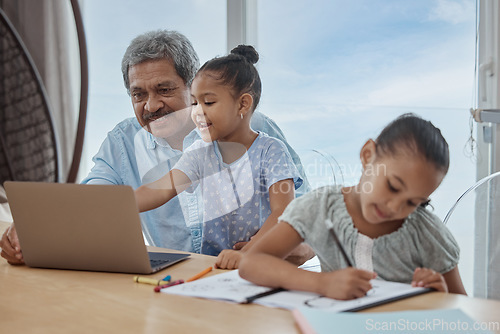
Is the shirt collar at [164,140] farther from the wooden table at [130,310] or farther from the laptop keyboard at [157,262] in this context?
the wooden table at [130,310]

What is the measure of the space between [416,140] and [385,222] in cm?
16

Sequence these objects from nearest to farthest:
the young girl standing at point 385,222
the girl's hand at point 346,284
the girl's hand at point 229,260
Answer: the girl's hand at point 346,284
the young girl standing at point 385,222
the girl's hand at point 229,260

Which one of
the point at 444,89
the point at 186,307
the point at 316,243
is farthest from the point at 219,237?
the point at 444,89

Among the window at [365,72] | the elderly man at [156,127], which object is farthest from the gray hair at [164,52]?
the window at [365,72]

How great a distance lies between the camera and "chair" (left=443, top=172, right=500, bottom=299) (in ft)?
4.48

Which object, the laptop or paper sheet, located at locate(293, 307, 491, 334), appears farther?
the laptop

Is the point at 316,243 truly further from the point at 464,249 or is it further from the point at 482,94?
the point at 482,94

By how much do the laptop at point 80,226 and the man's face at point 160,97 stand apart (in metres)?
0.59

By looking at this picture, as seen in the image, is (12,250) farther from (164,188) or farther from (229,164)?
(229,164)

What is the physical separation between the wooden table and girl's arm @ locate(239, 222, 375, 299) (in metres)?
0.05

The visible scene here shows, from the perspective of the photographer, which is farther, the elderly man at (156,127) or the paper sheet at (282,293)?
the elderly man at (156,127)

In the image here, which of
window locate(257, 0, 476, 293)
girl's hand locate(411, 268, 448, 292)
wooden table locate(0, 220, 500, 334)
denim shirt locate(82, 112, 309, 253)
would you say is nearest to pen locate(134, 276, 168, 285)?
wooden table locate(0, 220, 500, 334)

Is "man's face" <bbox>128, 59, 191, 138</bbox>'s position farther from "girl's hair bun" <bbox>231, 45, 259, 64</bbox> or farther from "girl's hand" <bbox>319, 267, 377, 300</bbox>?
"girl's hand" <bbox>319, 267, 377, 300</bbox>

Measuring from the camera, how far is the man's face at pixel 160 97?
4.76 feet
